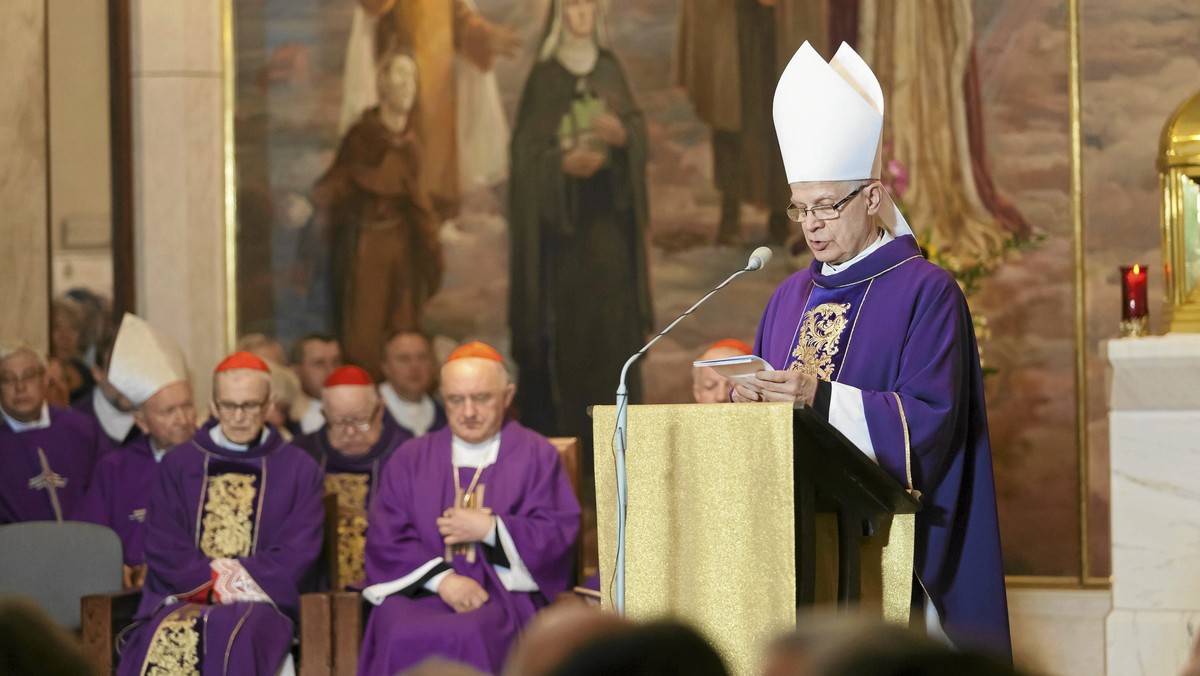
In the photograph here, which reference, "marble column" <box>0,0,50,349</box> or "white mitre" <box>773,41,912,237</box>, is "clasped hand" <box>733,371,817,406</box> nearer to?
"white mitre" <box>773,41,912,237</box>

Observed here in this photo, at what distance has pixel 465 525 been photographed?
6.30 meters

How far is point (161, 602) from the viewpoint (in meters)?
6.32

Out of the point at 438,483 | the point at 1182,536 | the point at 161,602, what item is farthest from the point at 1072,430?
the point at 161,602

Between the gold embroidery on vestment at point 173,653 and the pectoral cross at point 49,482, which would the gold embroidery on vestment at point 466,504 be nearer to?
the gold embroidery on vestment at point 173,653

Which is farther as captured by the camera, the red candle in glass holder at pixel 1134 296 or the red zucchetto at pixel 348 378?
the red zucchetto at pixel 348 378

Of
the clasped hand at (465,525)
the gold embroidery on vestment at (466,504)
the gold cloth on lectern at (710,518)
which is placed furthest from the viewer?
the gold embroidery on vestment at (466,504)

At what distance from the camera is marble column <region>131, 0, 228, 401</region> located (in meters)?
9.62

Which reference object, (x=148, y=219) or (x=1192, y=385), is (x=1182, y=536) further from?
(x=148, y=219)

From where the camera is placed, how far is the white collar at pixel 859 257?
13.5 ft

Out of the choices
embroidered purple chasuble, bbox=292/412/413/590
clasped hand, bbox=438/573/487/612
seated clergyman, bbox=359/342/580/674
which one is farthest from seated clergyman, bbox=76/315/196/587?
clasped hand, bbox=438/573/487/612

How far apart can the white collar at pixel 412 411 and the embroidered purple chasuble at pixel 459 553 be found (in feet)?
7.59

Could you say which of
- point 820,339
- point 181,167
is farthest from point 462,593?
point 181,167

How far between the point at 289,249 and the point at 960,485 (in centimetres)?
661

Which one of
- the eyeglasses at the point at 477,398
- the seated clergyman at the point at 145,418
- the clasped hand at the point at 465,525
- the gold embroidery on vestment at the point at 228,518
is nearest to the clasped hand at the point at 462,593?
the clasped hand at the point at 465,525
